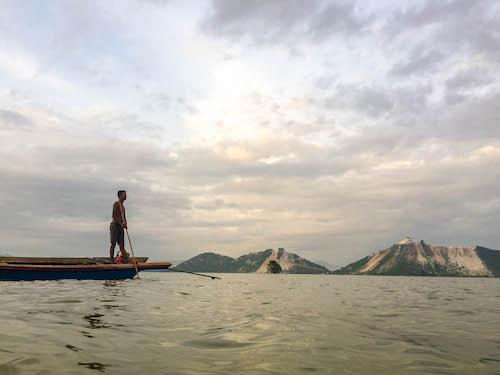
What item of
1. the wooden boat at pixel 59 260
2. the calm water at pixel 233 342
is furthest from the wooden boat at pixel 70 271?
the calm water at pixel 233 342

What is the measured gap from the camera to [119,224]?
26328 millimetres

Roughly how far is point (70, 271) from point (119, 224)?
13.8 ft

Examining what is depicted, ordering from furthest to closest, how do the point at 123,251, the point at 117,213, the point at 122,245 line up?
the point at 122,245
the point at 123,251
the point at 117,213

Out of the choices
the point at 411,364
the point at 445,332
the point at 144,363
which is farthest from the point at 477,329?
the point at 144,363

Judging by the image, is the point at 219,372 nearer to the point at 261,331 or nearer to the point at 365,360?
the point at 365,360

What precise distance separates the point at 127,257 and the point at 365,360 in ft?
77.6

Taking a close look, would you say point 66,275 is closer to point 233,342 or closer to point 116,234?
point 116,234

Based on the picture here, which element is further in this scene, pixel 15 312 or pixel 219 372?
pixel 15 312

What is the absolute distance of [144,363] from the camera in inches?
200

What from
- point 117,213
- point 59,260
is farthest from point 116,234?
point 59,260

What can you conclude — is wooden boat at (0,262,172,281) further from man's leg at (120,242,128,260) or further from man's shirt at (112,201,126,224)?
man's shirt at (112,201,126,224)

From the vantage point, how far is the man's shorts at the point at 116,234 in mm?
26155

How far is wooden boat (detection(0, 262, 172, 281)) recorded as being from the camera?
2241 cm

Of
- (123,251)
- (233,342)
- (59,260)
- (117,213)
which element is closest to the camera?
(233,342)
